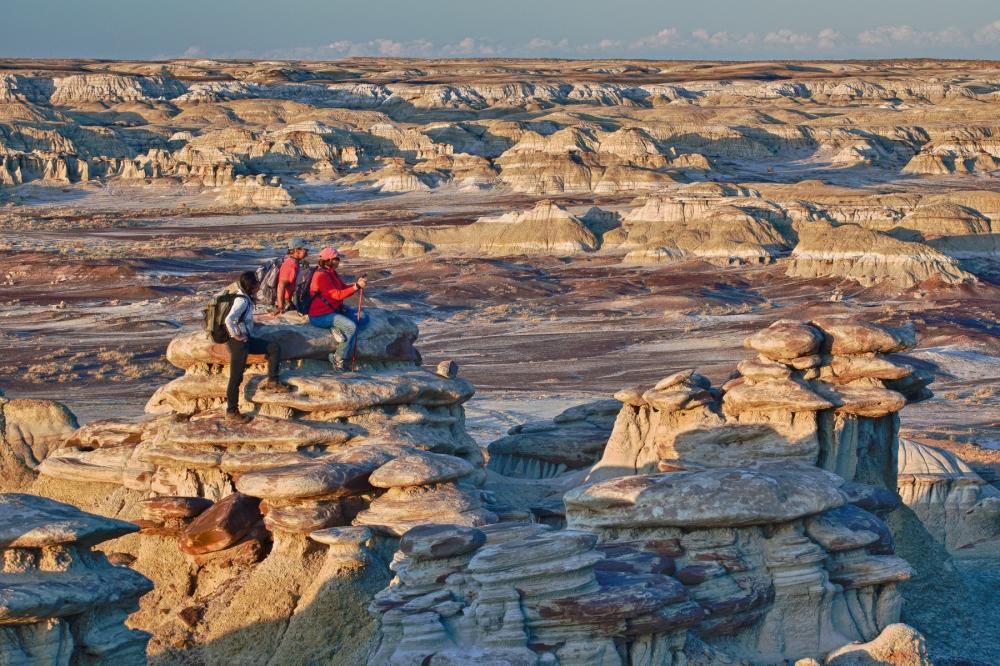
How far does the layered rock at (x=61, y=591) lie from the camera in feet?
24.4

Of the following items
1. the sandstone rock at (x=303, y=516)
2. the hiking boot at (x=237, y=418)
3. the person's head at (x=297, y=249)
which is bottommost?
the sandstone rock at (x=303, y=516)

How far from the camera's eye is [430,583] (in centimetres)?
885

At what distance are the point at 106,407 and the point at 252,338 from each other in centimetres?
1495

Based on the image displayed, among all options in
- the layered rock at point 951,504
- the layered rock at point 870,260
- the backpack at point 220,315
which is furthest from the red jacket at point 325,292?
the layered rock at point 870,260

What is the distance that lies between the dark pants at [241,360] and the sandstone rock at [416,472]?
147cm

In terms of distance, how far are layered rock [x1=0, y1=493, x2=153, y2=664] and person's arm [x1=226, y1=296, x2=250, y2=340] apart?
11.9 feet

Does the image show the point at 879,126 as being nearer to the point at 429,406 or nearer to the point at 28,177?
the point at 28,177

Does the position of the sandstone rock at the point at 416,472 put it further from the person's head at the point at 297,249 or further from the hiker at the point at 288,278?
the person's head at the point at 297,249

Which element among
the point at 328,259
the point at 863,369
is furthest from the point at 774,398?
the point at 328,259

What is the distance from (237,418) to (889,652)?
16.6ft

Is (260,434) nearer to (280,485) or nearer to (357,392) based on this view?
(357,392)

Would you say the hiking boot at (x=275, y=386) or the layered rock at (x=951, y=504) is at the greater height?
the hiking boot at (x=275, y=386)

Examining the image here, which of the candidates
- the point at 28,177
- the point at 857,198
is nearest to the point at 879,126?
the point at 857,198

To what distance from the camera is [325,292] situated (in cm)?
1251
